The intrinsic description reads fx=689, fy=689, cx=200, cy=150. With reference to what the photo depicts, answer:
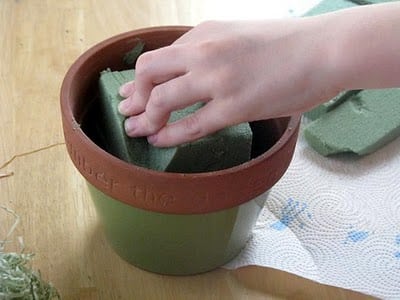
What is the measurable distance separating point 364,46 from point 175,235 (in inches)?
7.9

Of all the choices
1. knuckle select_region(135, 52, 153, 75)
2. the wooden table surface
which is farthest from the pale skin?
the wooden table surface

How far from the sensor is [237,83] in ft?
1.48

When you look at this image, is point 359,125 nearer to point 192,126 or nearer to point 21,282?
point 192,126

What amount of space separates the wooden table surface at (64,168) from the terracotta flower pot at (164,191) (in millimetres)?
21

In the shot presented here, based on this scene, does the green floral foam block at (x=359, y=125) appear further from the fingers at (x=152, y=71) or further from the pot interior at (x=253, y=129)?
the fingers at (x=152, y=71)

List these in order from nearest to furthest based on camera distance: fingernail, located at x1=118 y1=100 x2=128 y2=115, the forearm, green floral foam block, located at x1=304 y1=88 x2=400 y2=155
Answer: the forearm → fingernail, located at x1=118 y1=100 x2=128 y2=115 → green floral foam block, located at x1=304 y1=88 x2=400 y2=155

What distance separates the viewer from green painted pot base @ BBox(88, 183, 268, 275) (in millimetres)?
514

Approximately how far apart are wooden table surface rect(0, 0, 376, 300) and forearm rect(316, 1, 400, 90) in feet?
0.67

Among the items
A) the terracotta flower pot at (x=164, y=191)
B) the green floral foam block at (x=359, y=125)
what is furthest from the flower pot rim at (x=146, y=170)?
the green floral foam block at (x=359, y=125)

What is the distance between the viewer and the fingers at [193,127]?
1.56ft

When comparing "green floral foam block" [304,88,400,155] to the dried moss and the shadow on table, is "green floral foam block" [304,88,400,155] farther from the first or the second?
the dried moss

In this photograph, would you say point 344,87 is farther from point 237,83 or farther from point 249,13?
point 249,13

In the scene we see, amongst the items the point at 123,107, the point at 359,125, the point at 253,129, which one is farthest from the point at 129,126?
the point at 359,125

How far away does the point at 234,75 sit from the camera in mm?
451
